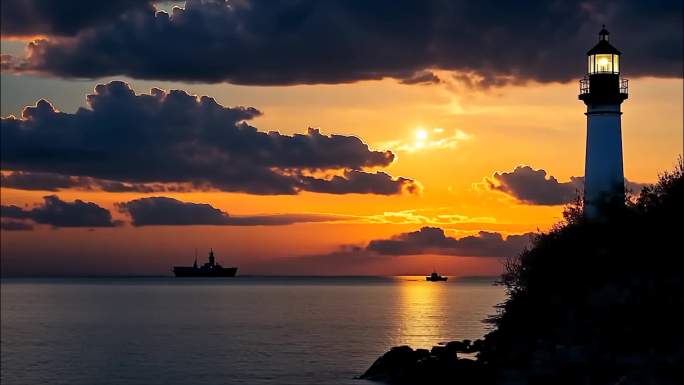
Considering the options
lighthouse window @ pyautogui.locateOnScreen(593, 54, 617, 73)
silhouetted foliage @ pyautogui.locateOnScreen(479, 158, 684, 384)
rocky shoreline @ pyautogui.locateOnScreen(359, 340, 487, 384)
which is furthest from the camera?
lighthouse window @ pyautogui.locateOnScreen(593, 54, 617, 73)

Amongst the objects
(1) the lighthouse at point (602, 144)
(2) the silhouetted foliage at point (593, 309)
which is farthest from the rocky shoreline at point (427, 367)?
(1) the lighthouse at point (602, 144)

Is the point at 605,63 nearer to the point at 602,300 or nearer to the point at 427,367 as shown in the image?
the point at 602,300

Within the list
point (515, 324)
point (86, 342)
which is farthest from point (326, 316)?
point (515, 324)

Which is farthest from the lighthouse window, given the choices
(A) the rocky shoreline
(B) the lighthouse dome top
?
(A) the rocky shoreline

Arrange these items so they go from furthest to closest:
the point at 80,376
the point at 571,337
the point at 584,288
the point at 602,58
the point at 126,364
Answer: the point at 126,364, the point at 80,376, the point at 602,58, the point at 584,288, the point at 571,337

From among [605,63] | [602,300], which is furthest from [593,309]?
[605,63]

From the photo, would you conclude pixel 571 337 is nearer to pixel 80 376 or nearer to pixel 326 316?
pixel 80 376

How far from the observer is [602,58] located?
48188mm

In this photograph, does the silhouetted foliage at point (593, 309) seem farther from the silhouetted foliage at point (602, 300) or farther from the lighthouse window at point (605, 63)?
the lighthouse window at point (605, 63)

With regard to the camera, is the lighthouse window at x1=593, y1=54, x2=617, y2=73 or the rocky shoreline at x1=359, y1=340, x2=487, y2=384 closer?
the rocky shoreline at x1=359, y1=340, x2=487, y2=384

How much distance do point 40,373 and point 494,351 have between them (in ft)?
105

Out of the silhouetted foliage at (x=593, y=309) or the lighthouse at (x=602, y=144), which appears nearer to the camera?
the silhouetted foliage at (x=593, y=309)

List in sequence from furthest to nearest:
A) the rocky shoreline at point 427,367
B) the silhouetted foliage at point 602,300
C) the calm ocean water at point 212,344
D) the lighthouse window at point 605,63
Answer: the calm ocean water at point 212,344, the lighthouse window at point 605,63, the rocky shoreline at point 427,367, the silhouetted foliage at point 602,300

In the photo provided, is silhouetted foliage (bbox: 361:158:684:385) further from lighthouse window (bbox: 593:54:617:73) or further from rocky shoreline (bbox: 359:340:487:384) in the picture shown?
lighthouse window (bbox: 593:54:617:73)
